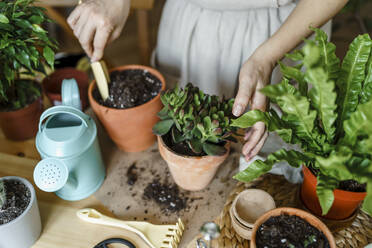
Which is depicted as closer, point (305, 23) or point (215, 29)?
point (305, 23)

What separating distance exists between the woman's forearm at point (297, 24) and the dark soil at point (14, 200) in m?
0.61

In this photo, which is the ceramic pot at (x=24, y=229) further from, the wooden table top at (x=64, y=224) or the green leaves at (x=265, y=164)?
the green leaves at (x=265, y=164)

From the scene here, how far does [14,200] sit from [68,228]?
15 cm

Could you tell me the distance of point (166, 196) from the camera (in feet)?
2.87

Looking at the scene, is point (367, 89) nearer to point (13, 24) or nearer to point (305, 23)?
point (305, 23)

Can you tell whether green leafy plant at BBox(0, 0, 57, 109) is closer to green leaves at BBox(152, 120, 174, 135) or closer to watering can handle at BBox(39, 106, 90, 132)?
watering can handle at BBox(39, 106, 90, 132)

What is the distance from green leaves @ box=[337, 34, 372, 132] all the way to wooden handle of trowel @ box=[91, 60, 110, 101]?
0.59m

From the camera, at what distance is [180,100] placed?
0.76m

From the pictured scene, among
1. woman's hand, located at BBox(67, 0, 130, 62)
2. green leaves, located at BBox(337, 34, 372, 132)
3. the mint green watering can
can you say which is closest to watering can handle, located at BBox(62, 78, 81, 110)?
the mint green watering can

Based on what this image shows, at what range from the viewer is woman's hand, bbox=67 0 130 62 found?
35.9 inches

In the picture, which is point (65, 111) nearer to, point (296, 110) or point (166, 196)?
point (166, 196)

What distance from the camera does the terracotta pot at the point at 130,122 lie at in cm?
89

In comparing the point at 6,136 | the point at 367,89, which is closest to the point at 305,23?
the point at 367,89

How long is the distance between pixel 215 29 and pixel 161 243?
632 mm
